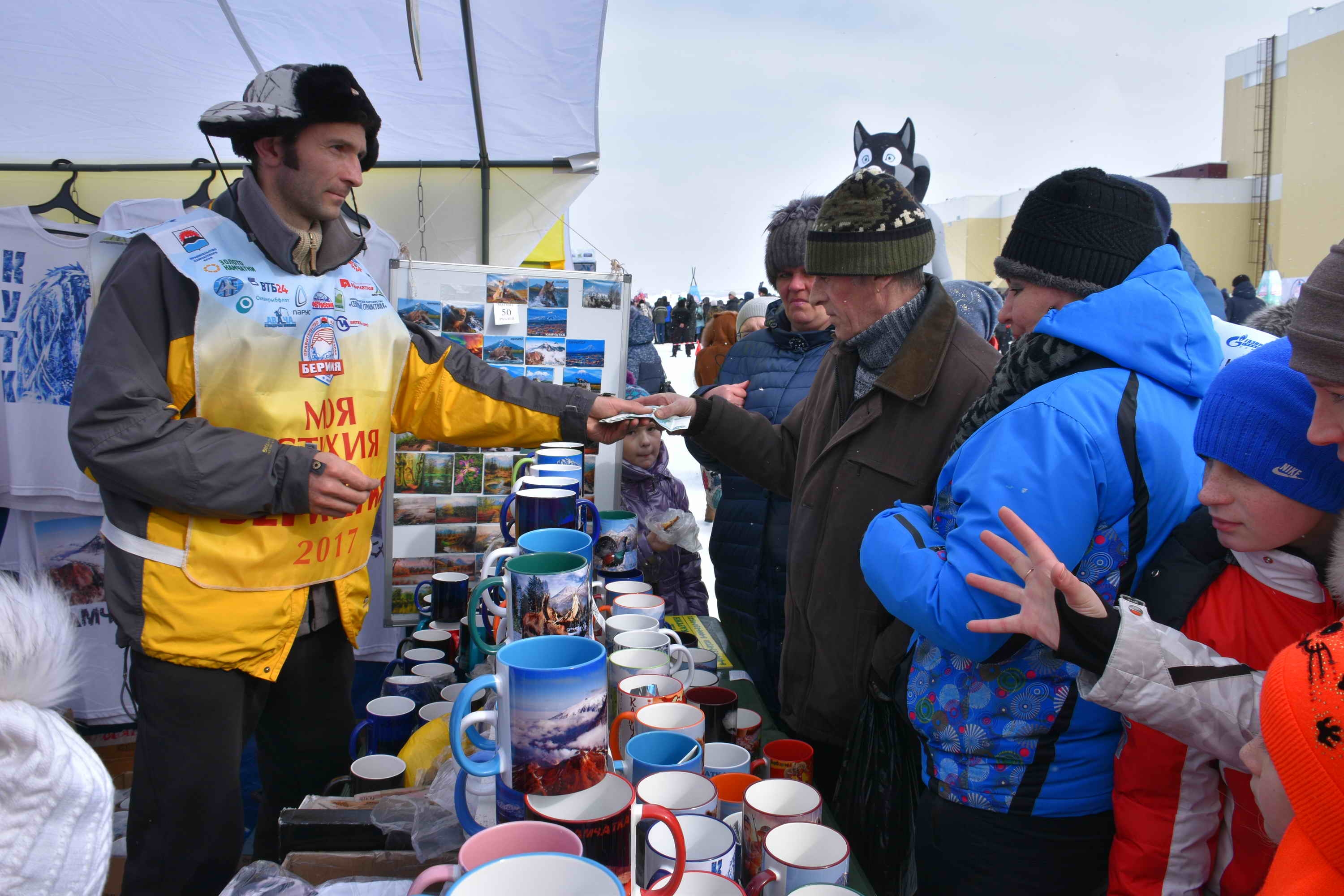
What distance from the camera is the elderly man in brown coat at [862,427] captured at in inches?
66.5

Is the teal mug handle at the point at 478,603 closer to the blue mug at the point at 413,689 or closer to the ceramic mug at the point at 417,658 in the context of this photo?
the blue mug at the point at 413,689

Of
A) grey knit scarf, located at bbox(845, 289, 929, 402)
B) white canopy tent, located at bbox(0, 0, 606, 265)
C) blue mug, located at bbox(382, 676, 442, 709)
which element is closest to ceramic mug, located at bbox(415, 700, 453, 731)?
blue mug, located at bbox(382, 676, 442, 709)

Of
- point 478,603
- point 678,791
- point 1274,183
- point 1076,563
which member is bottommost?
point 678,791

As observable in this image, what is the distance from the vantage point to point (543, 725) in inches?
32.9

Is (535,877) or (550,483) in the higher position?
(550,483)

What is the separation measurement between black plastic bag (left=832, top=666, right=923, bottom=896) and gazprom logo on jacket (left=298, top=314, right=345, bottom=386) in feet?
4.64

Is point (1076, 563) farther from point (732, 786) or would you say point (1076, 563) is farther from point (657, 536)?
point (657, 536)

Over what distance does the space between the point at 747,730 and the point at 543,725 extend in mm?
705

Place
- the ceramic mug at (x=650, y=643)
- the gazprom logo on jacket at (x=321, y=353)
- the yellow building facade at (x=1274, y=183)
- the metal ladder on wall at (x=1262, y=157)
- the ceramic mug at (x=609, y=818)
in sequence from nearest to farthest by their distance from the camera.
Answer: the ceramic mug at (x=609, y=818), the ceramic mug at (x=650, y=643), the gazprom logo on jacket at (x=321, y=353), the yellow building facade at (x=1274, y=183), the metal ladder on wall at (x=1262, y=157)

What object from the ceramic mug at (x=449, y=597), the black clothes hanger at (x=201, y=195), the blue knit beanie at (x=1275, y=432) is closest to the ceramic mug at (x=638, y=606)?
the ceramic mug at (x=449, y=597)

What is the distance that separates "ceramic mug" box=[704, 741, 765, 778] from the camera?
47.7 inches

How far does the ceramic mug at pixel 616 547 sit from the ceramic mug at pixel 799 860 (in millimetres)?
1208

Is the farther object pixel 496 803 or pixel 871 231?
pixel 871 231

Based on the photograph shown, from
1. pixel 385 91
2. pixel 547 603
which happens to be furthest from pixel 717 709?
pixel 385 91
